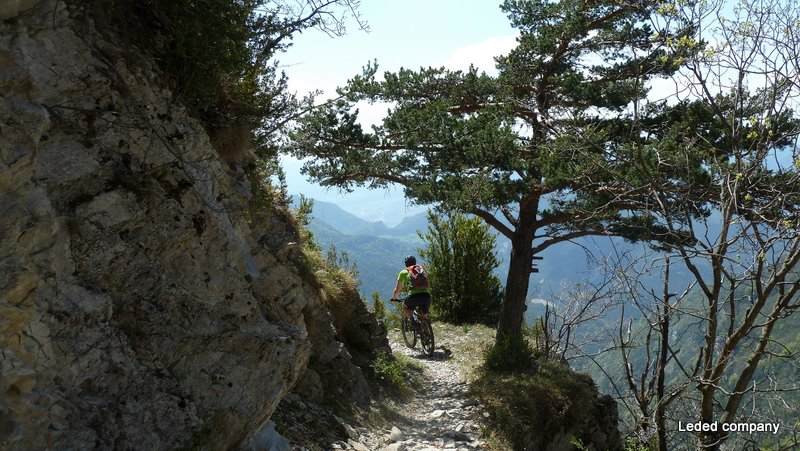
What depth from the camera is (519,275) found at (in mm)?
11844

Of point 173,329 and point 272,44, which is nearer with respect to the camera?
point 173,329

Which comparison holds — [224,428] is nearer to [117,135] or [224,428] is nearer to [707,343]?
[117,135]

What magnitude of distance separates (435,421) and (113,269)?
6256mm

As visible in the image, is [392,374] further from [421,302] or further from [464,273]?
[464,273]

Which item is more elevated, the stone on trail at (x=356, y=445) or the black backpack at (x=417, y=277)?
the black backpack at (x=417, y=277)

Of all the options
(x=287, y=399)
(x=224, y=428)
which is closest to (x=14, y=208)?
(x=224, y=428)

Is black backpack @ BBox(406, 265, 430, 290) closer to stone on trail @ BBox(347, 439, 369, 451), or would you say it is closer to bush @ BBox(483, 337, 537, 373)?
bush @ BBox(483, 337, 537, 373)

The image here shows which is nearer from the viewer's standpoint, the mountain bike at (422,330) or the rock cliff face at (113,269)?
the rock cliff face at (113,269)

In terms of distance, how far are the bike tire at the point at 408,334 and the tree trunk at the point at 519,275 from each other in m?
2.35

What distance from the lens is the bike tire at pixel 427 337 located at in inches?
501

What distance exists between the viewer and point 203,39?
4895 millimetres

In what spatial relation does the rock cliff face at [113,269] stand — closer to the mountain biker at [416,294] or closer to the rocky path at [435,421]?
the rocky path at [435,421]

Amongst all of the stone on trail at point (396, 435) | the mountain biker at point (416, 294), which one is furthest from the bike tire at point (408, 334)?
the stone on trail at point (396, 435)

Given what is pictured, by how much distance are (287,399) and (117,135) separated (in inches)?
149
